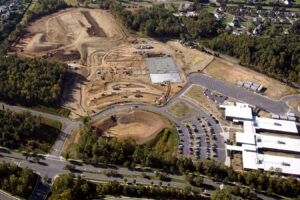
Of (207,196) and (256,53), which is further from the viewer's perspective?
(256,53)

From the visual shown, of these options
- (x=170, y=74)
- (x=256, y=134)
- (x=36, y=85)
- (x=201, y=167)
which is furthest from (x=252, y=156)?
(x=36, y=85)

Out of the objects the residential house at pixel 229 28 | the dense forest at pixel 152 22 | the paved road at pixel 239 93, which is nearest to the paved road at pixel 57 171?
the paved road at pixel 239 93

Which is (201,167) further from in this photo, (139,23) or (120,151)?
(139,23)

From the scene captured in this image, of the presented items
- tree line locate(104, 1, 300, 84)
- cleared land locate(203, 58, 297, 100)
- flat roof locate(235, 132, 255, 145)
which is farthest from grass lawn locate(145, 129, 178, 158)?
tree line locate(104, 1, 300, 84)

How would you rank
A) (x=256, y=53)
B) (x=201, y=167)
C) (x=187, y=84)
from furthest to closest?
(x=256, y=53)
(x=187, y=84)
(x=201, y=167)

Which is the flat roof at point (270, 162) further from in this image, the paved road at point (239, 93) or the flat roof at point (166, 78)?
the flat roof at point (166, 78)

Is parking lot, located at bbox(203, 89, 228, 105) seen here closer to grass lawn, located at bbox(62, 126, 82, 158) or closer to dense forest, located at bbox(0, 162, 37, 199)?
grass lawn, located at bbox(62, 126, 82, 158)

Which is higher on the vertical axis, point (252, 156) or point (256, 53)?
point (256, 53)
